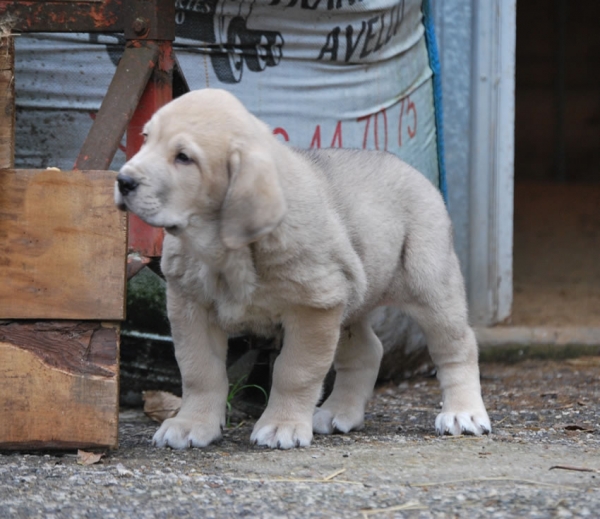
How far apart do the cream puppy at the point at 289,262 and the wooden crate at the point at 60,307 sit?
277 mm

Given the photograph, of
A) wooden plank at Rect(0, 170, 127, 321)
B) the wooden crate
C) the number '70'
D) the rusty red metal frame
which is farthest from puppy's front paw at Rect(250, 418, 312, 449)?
the number '70'

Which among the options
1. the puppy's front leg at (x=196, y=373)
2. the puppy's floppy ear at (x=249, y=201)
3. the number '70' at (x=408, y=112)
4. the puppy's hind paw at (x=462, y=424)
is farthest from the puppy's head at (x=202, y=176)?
the number '70' at (x=408, y=112)

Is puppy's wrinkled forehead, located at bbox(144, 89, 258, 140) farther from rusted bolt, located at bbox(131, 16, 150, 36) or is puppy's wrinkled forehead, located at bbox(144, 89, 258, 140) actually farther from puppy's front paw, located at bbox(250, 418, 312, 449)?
puppy's front paw, located at bbox(250, 418, 312, 449)

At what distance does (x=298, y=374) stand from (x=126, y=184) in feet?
3.24

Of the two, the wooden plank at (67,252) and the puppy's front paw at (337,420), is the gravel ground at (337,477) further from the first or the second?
the wooden plank at (67,252)

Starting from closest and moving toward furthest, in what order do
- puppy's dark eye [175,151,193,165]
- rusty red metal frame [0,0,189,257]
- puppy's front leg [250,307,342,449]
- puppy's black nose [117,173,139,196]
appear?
puppy's black nose [117,173,139,196] < puppy's dark eye [175,151,193,165] < puppy's front leg [250,307,342,449] < rusty red metal frame [0,0,189,257]

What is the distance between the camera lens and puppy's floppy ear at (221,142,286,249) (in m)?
3.53

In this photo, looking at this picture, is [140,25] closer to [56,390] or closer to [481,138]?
[56,390]

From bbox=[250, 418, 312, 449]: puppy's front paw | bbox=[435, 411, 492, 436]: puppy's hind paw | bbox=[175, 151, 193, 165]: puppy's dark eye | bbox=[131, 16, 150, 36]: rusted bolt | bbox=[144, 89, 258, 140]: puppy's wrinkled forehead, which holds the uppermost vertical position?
bbox=[131, 16, 150, 36]: rusted bolt

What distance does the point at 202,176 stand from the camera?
357cm

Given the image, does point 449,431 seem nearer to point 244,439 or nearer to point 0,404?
point 244,439

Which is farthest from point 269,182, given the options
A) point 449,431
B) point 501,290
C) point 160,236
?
point 501,290

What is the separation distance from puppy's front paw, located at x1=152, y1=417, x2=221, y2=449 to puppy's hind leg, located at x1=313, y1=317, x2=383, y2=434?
0.59 metres

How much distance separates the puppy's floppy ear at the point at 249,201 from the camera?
3527mm
